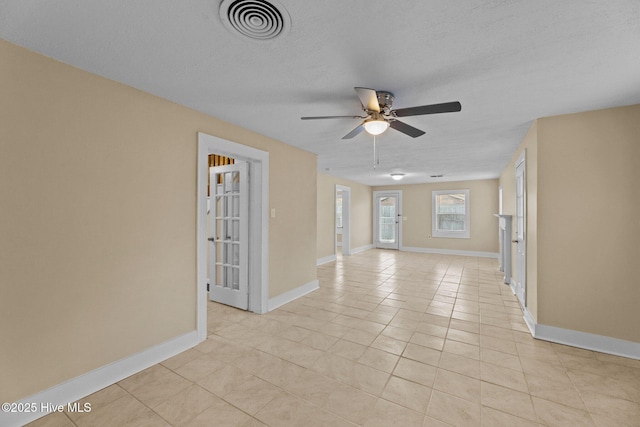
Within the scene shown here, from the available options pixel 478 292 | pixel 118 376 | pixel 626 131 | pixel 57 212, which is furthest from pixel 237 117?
pixel 478 292

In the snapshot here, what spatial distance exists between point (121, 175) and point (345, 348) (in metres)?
2.49

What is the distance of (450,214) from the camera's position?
27.1ft

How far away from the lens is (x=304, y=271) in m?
4.31

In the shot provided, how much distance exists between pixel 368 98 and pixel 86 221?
2258 millimetres

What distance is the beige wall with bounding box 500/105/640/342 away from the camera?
8.09 ft

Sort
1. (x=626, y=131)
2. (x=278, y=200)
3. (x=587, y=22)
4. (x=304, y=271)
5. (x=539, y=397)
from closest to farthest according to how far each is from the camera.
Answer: (x=587, y=22)
(x=539, y=397)
(x=626, y=131)
(x=278, y=200)
(x=304, y=271)

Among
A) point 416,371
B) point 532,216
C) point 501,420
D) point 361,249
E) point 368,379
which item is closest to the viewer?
point 501,420

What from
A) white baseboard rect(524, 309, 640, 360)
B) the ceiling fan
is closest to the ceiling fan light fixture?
the ceiling fan

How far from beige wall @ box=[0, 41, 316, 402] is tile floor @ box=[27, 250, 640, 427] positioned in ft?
1.25

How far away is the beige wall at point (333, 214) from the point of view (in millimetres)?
6896

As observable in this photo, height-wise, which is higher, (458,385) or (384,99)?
(384,99)

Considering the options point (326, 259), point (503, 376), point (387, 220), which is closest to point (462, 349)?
point (503, 376)

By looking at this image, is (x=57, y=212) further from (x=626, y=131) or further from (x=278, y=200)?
(x=626, y=131)

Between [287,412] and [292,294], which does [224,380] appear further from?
[292,294]
